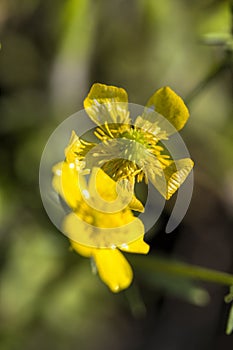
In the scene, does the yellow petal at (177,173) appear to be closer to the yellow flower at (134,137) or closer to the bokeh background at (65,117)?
the yellow flower at (134,137)

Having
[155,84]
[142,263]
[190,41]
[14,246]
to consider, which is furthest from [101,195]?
[190,41]

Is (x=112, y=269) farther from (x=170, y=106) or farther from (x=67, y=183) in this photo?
(x=170, y=106)

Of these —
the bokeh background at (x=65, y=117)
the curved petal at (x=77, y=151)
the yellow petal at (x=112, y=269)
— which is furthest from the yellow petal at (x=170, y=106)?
the bokeh background at (x=65, y=117)

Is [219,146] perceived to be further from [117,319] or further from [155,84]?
[117,319]

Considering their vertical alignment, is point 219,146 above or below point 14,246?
above

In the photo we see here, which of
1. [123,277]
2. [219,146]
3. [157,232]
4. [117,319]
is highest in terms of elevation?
[123,277]
